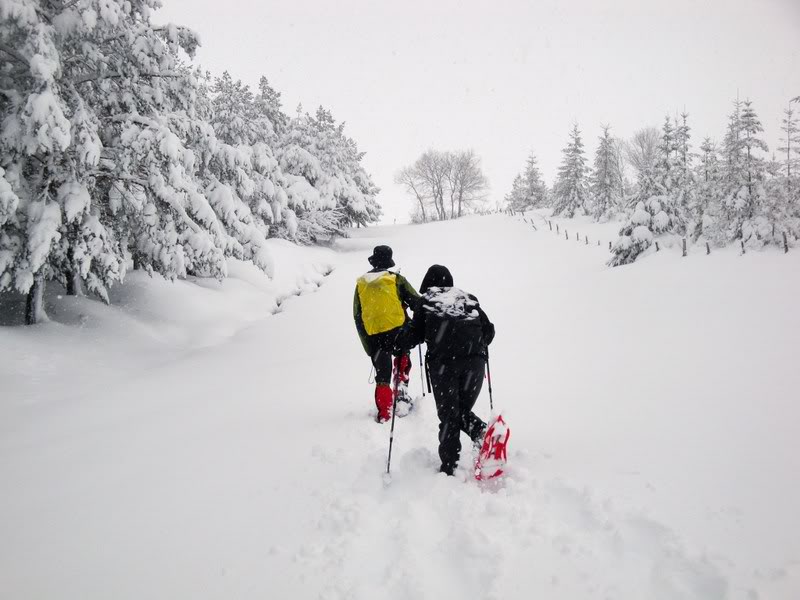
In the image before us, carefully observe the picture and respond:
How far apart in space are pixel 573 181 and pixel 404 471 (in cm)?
4242

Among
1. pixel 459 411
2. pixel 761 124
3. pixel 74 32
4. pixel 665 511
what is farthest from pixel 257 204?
pixel 761 124

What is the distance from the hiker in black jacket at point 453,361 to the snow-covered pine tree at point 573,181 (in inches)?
1625

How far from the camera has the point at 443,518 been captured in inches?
130

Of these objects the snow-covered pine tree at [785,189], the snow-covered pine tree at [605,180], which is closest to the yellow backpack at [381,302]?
the snow-covered pine tree at [785,189]

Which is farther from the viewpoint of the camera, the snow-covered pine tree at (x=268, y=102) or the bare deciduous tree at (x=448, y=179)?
the bare deciduous tree at (x=448, y=179)

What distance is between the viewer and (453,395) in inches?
152

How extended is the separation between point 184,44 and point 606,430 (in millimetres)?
12264

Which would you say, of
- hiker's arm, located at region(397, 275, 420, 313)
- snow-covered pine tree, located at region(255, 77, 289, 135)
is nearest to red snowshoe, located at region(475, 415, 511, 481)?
hiker's arm, located at region(397, 275, 420, 313)

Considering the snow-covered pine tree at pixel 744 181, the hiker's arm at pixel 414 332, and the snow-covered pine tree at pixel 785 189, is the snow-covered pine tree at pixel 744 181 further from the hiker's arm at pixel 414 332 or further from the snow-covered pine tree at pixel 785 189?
the hiker's arm at pixel 414 332

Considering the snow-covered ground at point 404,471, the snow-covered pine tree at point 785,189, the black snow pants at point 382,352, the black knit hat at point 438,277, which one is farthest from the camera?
the snow-covered pine tree at point 785,189

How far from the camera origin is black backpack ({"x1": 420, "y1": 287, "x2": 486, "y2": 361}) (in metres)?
3.82

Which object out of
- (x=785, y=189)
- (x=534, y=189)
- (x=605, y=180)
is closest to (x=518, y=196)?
(x=534, y=189)

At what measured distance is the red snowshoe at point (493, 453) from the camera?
3.74m

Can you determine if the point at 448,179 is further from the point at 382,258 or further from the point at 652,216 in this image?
the point at 382,258
